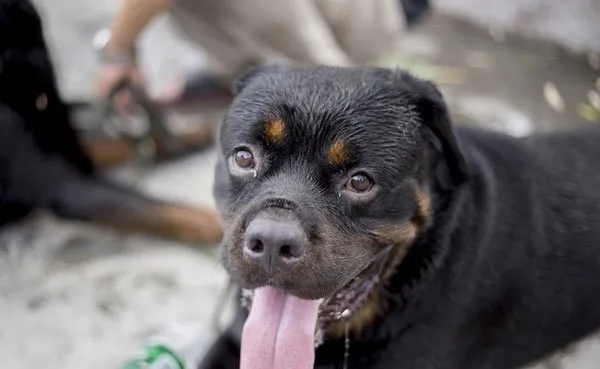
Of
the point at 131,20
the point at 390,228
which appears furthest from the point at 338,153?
the point at 131,20

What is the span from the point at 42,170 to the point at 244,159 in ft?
4.73

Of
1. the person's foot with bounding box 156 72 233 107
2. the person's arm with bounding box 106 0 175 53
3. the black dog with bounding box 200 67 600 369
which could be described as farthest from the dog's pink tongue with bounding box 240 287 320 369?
the person's foot with bounding box 156 72 233 107

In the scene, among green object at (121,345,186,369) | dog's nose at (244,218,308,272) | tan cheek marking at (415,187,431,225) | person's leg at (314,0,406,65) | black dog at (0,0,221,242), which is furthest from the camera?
person's leg at (314,0,406,65)

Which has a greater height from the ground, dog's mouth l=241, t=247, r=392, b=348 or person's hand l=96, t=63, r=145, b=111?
dog's mouth l=241, t=247, r=392, b=348

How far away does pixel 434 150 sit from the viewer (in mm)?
1930

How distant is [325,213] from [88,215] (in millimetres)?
1501

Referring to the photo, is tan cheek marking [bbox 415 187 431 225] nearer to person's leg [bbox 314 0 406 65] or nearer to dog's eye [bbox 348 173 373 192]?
dog's eye [bbox 348 173 373 192]

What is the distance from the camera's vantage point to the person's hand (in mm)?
3188

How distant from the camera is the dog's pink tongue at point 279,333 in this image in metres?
1.79

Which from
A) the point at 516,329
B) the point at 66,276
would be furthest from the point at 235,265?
the point at 66,276

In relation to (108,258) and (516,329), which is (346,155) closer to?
(516,329)

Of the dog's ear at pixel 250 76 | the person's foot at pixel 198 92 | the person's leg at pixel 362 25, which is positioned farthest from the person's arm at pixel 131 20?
the dog's ear at pixel 250 76

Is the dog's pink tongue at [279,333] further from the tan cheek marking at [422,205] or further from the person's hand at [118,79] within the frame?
the person's hand at [118,79]

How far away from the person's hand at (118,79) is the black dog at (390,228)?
128 centimetres
